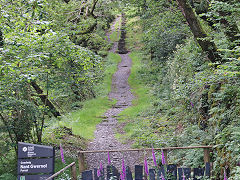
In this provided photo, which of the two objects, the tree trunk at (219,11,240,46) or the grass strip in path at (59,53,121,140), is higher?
the tree trunk at (219,11,240,46)

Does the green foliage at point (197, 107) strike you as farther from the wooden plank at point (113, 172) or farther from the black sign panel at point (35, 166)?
the black sign panel at point (35, 166)

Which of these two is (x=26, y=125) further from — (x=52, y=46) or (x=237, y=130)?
(x=237, y=130)

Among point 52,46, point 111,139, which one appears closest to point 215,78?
point 52,46

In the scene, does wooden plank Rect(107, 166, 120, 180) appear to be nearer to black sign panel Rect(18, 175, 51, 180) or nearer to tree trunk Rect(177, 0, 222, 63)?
black sign panel Rect(18, 175, 51, 180)

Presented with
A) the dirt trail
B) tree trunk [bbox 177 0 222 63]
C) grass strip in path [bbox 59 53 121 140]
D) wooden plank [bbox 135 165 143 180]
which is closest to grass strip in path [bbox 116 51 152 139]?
the dirt trail

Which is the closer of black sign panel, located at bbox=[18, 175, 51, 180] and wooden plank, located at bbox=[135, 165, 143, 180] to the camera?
black sign panel, located at bbox=[18, 175, 51, 180]

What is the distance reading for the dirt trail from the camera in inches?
387

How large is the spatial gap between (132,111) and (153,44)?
642 centimetres

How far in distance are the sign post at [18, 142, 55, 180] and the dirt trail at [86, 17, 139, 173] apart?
6.17 feet

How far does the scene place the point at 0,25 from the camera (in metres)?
7.52

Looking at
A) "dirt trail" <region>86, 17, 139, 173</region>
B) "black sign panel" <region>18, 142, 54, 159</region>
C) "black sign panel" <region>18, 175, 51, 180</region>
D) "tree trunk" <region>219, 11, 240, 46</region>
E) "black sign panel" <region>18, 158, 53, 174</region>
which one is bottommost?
"dirt trail" <region>86, 17, 139, 173</region>

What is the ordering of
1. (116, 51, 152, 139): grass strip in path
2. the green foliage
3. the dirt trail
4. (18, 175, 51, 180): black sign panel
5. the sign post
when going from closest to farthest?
1. the green foliage
2. (18, 175, 51, 180): black sign panel
3. the sign post
4. the dirt trail
5. (116, 51, 152, 139): grass strip in path

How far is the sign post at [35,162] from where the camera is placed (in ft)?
20.6

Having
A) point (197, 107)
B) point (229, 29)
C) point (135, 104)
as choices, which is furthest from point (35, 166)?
point (135, 104)
